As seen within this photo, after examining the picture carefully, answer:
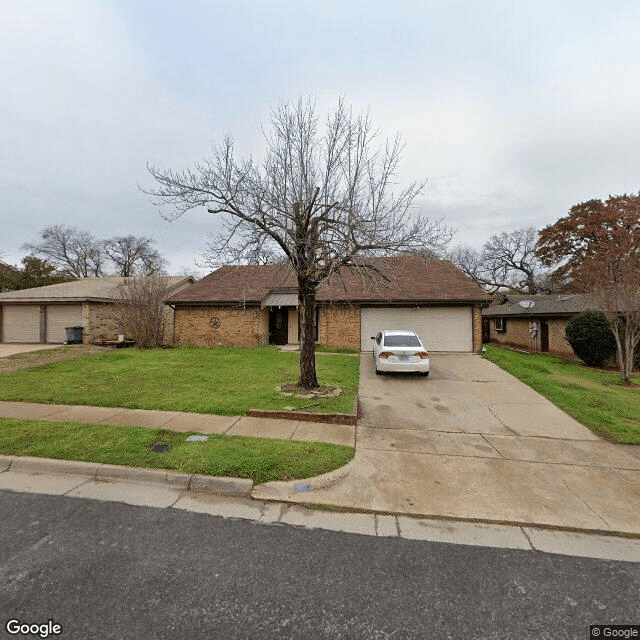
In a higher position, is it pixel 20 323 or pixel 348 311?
pixel 348 311

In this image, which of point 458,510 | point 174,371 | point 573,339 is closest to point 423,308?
point 573,339

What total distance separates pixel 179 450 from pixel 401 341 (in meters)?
A: 7.82

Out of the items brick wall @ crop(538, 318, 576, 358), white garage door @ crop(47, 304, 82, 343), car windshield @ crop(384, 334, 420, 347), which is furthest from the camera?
brick wall @ crop(538, 318, 576, 358)

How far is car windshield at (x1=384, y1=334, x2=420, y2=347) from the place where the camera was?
10.5 m

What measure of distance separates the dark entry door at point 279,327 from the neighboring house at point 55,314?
19.3 ft

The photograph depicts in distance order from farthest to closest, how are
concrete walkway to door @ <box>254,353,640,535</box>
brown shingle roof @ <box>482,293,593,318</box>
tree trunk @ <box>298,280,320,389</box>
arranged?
brown shingle roof @ <box>482,293,593,318</box>
tree trunk @ <box>298,280,320,389</box>
concrete walkway to door @ <box>254,353,640,535</box>

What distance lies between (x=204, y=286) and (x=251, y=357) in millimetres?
7652

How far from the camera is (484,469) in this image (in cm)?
448

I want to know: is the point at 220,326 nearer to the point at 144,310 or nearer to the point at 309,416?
the point at 144,310

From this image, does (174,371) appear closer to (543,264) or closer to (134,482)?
(134,482)

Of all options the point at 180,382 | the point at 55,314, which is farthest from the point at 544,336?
the point at 55,314

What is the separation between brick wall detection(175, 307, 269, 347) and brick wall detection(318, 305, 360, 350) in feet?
10.7

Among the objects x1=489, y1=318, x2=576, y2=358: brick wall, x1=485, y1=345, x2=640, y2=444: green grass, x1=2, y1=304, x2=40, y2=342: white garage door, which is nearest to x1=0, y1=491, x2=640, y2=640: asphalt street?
x1=485, y1=345, x2=640, y2=444: green grass

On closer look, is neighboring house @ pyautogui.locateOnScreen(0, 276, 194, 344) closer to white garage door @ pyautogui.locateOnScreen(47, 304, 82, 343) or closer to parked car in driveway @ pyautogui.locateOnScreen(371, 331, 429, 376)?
white garage door @ pyautogui.locateOnScreen(47, 304, 82, 343)
